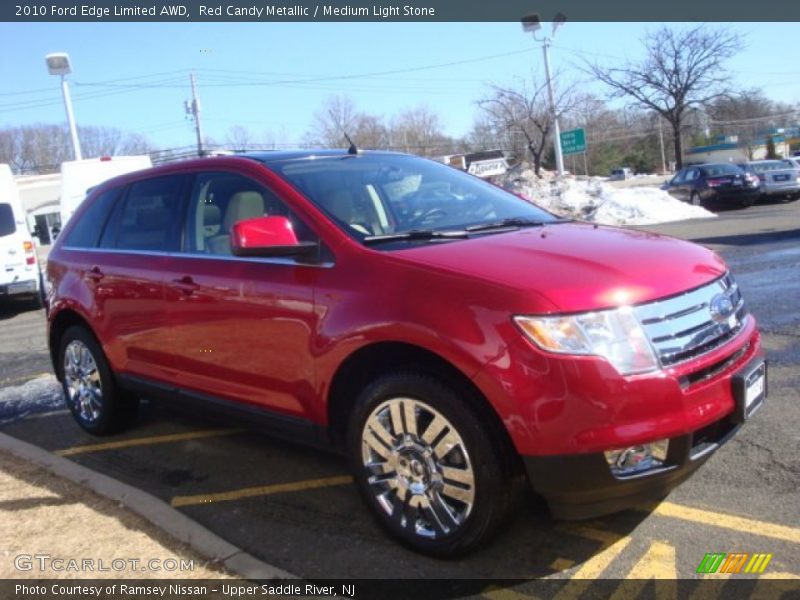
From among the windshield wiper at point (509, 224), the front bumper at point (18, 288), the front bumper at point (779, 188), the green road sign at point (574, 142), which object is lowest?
the front bumper at point (779, 188)

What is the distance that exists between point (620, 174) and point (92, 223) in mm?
80234

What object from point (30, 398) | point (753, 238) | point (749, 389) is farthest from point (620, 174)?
point (749, 389)

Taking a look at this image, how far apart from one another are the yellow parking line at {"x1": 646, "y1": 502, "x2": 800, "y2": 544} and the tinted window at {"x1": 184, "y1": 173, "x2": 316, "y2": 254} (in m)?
2.40

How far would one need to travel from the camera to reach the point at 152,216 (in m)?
4.64

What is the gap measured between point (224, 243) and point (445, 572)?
210 centimetres

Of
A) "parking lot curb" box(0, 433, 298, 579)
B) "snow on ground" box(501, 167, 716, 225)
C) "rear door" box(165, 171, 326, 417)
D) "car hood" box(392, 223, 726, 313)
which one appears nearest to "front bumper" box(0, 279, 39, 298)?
"parking lot curb" box(0, 433, 298, 579)

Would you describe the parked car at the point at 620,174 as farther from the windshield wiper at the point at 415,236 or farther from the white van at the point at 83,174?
the windshield wiper at the point at 415,236

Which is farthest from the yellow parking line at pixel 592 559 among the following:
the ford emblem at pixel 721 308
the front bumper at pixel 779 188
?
the front bumper at pixel 779 188

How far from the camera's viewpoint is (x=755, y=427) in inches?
168

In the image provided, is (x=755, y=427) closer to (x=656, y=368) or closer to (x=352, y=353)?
(x=656, y=368)

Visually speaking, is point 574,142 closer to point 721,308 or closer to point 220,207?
point 220,207

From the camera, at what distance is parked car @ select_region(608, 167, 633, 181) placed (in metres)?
76.7

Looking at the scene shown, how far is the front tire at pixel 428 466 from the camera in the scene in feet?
9.54

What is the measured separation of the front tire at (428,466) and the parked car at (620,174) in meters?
75.7
